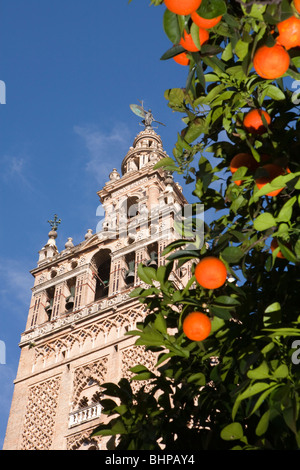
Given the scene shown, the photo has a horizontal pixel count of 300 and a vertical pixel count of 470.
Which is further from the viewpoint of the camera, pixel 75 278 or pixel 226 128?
pixel 75 278

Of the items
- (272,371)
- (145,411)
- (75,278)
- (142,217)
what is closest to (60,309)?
(75,278)

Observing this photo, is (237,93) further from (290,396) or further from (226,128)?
(290,396)

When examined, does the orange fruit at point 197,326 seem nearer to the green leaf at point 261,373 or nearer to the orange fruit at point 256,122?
the green leaf at point 261,373

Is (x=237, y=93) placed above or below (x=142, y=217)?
below

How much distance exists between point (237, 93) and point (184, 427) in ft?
8.10

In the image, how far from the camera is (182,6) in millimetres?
3168

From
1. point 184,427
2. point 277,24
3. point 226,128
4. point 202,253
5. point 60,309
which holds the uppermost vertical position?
point 60,309

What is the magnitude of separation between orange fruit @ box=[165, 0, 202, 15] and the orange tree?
0.24 m

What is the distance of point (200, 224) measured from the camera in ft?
16.4

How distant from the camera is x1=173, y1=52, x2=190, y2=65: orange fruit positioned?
4086mm

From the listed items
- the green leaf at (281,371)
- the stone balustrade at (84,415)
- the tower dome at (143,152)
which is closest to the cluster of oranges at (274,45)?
the green leaf at (281,371)

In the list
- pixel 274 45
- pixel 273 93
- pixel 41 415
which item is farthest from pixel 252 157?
pixel 41 415

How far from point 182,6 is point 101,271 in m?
23.6

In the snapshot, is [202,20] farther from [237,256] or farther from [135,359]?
[135,359]
